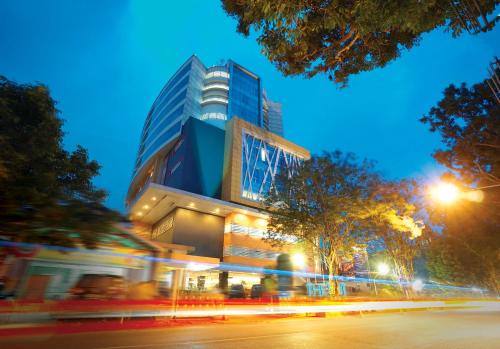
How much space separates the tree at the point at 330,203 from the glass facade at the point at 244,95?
49.0 metres

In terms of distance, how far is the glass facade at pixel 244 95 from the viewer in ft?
222

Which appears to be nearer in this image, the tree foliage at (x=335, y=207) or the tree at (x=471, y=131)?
the tree at (x=471, y=131)

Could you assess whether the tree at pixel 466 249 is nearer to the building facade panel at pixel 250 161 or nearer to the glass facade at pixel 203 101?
the building facade panel at pixel 250 161

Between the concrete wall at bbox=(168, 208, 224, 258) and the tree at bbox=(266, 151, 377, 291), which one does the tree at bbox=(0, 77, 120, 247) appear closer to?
the tree at bbox=(266, 151, 377, 291)

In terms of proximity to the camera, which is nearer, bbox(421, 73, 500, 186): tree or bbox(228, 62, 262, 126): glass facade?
bbox(421, 73, 500, 186): tree

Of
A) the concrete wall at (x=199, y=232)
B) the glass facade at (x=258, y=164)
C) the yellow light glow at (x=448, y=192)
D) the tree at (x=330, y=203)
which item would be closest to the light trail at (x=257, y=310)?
the tree at (x=330, y=203)

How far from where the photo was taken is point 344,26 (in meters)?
5.59

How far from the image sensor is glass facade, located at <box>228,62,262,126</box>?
67.6 m

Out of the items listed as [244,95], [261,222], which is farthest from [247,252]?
[244,95]

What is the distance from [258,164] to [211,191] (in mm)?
8973

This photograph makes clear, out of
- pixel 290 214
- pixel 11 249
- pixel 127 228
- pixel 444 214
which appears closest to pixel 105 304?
pixel 11 249

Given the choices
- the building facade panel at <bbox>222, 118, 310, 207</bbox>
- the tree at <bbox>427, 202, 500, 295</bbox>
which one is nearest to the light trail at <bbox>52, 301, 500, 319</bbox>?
the tree at <bbox>427, 202, 500, 295</bbox>

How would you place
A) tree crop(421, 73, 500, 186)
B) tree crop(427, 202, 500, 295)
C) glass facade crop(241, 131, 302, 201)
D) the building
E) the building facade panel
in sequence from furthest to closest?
glass facade crop(241, 131, 302, 201) → the building facade panel → the building → tree crop(427, 202, 500, 295) → tree crop(421, 73, 500, 186)

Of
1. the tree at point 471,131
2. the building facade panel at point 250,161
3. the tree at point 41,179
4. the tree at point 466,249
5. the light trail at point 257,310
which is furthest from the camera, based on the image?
the building facade panel at point 250,161
